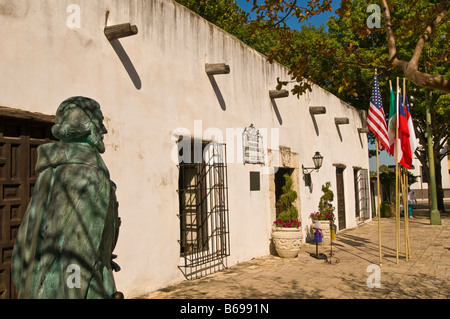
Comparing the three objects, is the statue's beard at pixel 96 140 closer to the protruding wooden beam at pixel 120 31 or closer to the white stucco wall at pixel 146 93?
the white stucco wall at pixel 146 93

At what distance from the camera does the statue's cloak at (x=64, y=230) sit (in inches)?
78.4

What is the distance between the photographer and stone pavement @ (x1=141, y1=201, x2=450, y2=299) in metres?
5.76

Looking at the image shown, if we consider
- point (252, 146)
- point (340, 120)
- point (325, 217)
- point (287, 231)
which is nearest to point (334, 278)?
point (287, 231)

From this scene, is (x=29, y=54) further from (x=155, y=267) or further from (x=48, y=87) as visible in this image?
(x=155, y=267)

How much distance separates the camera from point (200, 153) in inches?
287

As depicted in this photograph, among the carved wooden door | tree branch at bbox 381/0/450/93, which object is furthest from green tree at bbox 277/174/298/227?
the carved wooden door

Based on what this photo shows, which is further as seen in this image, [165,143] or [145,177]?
[165,143]

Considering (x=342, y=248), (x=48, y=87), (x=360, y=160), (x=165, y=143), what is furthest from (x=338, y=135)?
(x=48, y=87)

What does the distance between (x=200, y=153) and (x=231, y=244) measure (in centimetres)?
197

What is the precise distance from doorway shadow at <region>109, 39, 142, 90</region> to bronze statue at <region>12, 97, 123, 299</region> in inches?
142

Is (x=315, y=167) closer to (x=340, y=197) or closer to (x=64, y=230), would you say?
(x=340, y=197)

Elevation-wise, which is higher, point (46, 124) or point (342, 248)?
point (46, 124)

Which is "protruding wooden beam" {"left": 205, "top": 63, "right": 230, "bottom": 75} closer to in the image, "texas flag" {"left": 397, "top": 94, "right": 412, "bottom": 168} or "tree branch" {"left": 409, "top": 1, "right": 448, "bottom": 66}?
"tree branch" {"left": 409, "top": 1, "right": 448, "bottom": 66}

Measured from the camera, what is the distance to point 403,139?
810 centimetres
